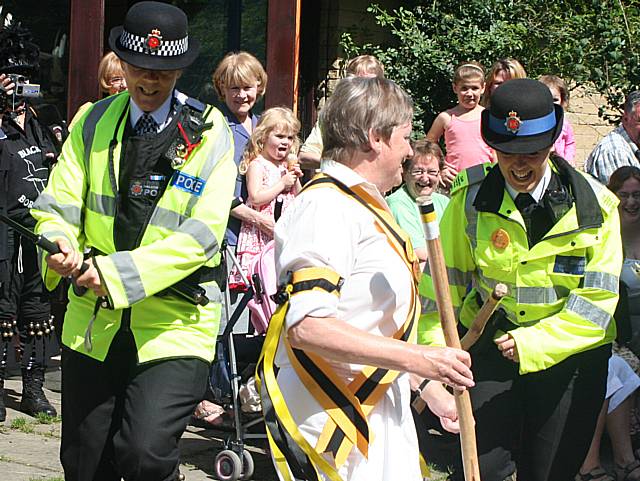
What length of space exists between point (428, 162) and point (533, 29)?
3.74 meters

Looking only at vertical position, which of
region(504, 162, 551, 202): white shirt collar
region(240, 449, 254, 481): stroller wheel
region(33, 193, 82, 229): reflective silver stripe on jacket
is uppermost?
region(504, 162, 551, 202): white shirt collar

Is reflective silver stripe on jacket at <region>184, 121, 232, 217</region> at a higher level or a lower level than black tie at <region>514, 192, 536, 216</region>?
higher

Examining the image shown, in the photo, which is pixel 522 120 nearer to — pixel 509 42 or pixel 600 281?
pixel 600 281

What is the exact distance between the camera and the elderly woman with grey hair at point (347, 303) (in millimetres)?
3393

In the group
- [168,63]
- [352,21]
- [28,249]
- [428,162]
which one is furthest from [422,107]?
[168,63]

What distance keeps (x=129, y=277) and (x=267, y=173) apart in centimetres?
323

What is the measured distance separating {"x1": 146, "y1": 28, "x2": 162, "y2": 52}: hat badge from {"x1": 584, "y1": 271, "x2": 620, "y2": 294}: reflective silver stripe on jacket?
1850 millimetres

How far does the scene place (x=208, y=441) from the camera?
7484 millimetres

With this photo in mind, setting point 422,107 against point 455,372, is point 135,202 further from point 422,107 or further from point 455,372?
point 422,107

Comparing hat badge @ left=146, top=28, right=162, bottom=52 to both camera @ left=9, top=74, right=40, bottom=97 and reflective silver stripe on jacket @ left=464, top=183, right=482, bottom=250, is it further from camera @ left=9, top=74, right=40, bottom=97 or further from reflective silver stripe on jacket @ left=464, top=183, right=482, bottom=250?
camera @ left=9, top=74, right=40, bottom=97

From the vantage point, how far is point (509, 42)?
1004 centimetres

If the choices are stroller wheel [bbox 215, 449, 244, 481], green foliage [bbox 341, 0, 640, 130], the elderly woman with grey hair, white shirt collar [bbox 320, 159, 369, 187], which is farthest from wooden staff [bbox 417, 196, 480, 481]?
green foliage [bbox 341, 0, 640, 130]

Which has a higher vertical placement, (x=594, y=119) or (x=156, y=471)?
(x=594, y=119)

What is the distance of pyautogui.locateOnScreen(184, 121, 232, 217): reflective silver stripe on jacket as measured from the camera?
14.3 feet
